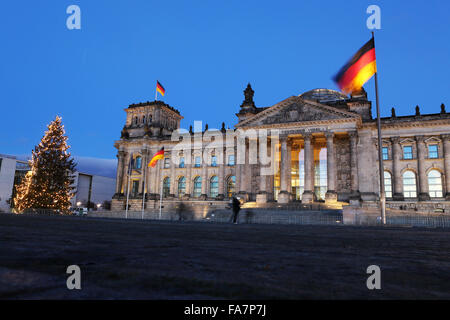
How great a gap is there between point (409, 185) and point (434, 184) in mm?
2527

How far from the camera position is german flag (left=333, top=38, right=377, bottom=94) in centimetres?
1811

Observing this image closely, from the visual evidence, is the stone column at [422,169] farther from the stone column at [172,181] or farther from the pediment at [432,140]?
the stone column at [172,181]

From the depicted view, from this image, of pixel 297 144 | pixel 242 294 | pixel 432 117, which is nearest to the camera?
pixel 242 294


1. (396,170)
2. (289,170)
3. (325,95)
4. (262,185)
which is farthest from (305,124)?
(325,95)

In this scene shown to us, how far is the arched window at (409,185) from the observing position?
37266 mm

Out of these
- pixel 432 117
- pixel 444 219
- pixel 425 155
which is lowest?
pixel 444 219

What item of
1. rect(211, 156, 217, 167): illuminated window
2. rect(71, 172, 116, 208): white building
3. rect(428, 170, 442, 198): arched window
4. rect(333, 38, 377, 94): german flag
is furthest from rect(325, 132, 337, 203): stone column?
rect(71, 172, 116, 208): white building

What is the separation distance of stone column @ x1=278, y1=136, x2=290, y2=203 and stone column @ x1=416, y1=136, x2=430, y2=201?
15010 millimetres

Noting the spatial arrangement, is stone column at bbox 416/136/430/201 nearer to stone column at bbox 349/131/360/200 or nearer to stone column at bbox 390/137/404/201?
stone column at bbox 390/137/404/201

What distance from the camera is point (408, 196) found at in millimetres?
37375

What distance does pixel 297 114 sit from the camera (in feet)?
124
